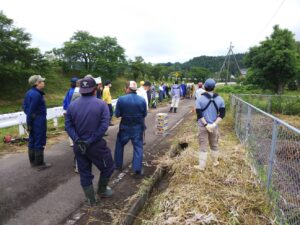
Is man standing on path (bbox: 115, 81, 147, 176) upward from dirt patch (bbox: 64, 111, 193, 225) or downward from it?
upward

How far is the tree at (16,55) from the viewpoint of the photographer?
29555 millimetres

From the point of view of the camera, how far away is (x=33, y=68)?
106ft

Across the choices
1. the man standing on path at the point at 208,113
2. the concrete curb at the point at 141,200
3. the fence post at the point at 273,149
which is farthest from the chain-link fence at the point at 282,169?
the concrete curb at the point at 141,200

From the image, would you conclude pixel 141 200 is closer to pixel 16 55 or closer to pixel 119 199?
pixel 119 199

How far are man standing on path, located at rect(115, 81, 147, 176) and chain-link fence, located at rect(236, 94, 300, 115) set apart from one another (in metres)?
10.3

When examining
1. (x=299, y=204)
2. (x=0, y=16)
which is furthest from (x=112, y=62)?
(x=299, y=204)

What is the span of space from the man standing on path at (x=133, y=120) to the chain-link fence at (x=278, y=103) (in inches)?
407

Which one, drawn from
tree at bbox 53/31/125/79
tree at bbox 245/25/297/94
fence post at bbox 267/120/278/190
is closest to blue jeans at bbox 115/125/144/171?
fence post at bbox 267/120/278/190

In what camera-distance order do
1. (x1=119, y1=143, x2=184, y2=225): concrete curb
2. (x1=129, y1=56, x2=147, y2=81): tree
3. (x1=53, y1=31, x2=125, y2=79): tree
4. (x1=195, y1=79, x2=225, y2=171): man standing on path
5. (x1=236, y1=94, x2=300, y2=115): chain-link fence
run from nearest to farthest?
(x1=119, y1=143, x2=184, y2=225): concrete curb, (x1=195, y1=79, x2=225, y2=171): man standing on path, (x1=236, y1=94, x2=300, y2=115): chain-link fence, (x1=53, y1=31, x2=125, y2=79): tree, (x1=129, y1=56, x2=147, y2=81): tree

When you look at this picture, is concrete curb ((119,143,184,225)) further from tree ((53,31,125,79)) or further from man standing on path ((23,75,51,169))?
tree ((53,31,125,79))

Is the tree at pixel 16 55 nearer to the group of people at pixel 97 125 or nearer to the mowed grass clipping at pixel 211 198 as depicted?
the group of people at pixel 97 125

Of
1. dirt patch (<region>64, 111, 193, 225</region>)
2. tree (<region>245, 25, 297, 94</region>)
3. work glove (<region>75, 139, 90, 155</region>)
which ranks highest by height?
tree (<region>245, 25, 297, 94</region>)

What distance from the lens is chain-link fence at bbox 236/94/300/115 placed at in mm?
14700

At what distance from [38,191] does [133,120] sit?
2.16 m
